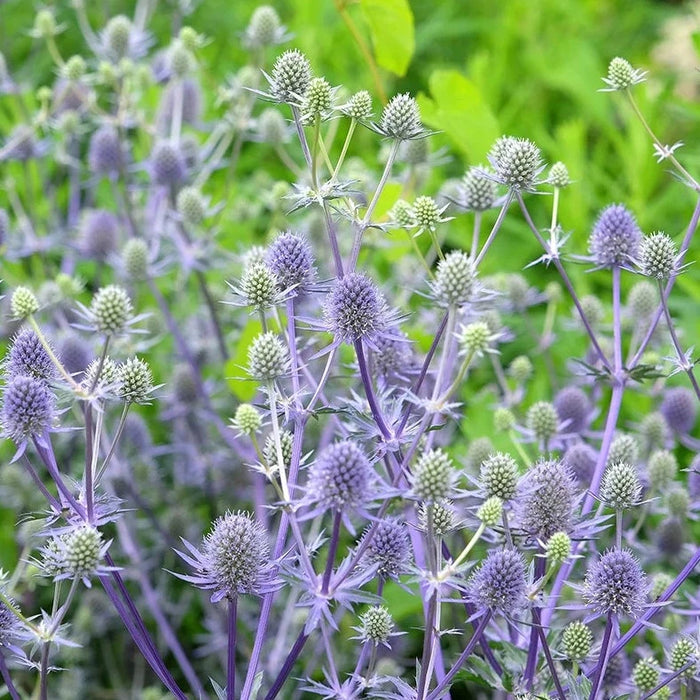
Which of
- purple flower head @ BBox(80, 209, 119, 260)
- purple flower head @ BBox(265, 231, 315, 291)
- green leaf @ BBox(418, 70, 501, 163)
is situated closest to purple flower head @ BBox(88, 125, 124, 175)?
purple flower head @ BBox(80, 209, 119, 260)

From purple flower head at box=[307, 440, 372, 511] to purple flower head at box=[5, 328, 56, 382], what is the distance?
0.46 meters

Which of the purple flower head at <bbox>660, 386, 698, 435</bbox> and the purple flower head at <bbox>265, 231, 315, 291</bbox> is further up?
the purple flower head at <bbox>265, 231, 315, 291</bbox>

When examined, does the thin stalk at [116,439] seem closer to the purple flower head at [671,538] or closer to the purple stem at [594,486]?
the purple stem at [594,486]

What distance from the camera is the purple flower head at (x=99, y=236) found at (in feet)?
9.13

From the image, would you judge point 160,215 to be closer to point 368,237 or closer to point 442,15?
point 368,237

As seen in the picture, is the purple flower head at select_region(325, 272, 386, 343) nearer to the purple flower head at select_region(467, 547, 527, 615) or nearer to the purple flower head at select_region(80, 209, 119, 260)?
the purple flower head at select_region(467, 547, 527, 615)

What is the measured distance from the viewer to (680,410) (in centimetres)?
235

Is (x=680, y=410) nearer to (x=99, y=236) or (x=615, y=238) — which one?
(x=615, y=238)

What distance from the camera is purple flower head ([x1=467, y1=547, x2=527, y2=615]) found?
1.32 m

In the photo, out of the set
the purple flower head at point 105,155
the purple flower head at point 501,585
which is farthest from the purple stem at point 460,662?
the purple flower head at point 105,155

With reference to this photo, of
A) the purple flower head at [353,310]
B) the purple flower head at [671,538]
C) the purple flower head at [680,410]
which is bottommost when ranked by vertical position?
the purple flower head at [671,538]

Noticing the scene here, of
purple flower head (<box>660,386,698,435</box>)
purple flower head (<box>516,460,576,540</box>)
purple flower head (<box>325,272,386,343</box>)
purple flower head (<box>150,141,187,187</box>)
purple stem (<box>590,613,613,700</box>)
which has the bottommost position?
purple flower head (<box>660,386,698,435</box>)

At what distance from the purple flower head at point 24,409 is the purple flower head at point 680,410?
1.53 meters

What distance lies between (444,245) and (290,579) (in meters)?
2.68
